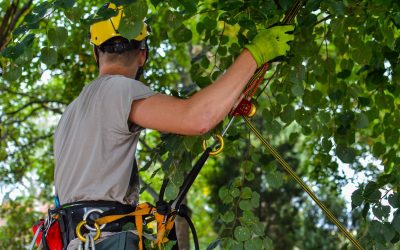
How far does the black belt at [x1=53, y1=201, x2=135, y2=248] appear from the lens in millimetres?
2602

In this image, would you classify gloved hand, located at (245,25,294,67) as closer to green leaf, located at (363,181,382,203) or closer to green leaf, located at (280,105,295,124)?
green leaf, located at (363,181,382,203)

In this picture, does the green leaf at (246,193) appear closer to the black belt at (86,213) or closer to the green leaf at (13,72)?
the black belt at (86,213)

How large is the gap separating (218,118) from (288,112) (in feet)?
5.61

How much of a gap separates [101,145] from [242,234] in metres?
1.09

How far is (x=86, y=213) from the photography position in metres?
2.58

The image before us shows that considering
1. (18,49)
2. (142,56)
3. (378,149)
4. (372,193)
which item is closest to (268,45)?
(142,56)

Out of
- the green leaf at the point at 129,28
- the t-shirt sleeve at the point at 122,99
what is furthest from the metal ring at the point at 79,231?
the green leaf at the point at 129,28

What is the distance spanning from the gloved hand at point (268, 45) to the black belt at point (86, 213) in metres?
0.78

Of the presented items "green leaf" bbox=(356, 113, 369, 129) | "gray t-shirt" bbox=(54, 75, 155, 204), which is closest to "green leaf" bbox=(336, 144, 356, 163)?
"green leaf" bbox=(356, 113, 369, 129)

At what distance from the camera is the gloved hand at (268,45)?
2.50 metres

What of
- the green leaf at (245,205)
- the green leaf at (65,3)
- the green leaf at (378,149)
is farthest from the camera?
the green leaf at (378,149)

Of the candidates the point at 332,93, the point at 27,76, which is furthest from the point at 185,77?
the point at 332,93

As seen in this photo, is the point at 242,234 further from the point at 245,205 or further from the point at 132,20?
the point at 132,20

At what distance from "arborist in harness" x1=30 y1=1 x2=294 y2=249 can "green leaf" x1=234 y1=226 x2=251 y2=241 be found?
697 mm
